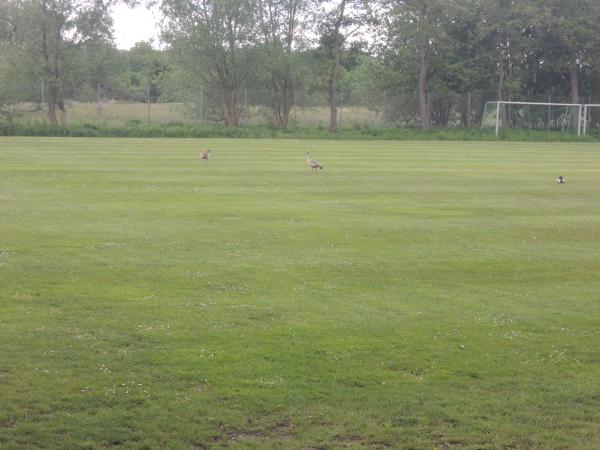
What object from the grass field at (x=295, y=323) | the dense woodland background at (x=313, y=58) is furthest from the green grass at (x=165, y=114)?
the grass field at (x=295, y=323)

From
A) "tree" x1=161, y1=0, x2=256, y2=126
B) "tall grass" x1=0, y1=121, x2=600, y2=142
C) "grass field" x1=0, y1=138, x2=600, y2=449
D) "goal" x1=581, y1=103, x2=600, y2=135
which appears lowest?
"grass field" x1=0, y1=138, x2=600, y2=449

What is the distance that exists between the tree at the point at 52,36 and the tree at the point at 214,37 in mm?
6867

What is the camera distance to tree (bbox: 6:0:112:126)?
55.9m

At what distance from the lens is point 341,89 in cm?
7406

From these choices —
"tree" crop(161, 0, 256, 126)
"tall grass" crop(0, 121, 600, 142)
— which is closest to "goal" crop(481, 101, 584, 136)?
"tall grass" crop(0, 121, 600, 142)

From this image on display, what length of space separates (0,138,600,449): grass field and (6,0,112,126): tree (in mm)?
39986

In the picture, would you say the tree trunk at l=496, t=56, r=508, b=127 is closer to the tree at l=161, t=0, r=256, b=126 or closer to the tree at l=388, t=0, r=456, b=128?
the tree at l=388, t=0, r=456, b=128

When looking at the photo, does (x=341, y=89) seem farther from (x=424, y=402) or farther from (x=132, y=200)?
(x=424, y=402)

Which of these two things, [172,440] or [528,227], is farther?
[528,227]

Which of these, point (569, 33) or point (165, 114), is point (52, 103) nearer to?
point (165, 114)

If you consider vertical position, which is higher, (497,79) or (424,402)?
(497,79)

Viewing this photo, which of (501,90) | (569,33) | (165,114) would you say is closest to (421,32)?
(501,90)

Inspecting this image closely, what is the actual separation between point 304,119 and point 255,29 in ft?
29.2

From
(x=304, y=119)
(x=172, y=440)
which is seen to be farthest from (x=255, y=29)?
(x=172, y=440)
